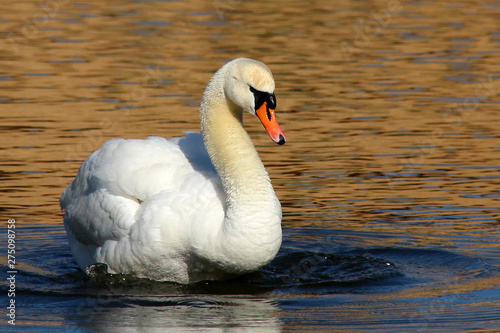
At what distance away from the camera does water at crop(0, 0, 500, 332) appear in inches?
293

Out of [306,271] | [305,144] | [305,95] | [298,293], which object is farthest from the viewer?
[305,95]

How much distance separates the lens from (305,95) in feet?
49.1

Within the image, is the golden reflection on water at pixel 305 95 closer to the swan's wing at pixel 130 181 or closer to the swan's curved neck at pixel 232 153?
the swan's wing at pixel 130 181

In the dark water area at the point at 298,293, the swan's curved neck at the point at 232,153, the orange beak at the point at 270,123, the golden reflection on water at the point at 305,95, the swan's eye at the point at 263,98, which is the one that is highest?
the swan's eye at the point at 263,98

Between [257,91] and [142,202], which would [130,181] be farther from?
[257,91]

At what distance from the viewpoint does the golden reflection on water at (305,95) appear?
34.3 ft

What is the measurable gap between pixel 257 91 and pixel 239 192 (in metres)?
0.78

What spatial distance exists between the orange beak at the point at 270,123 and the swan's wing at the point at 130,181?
27.8 inches

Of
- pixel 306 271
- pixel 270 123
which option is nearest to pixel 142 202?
pixel 270 123

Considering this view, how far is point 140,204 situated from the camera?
7.86 m

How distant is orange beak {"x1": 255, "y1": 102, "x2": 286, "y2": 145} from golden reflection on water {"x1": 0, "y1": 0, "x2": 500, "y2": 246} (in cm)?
237

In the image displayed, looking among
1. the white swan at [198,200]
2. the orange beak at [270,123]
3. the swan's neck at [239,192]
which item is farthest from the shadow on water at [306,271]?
the orange beak at [270,123]

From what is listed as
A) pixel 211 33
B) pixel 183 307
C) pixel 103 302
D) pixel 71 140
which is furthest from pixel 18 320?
pixel 211 33

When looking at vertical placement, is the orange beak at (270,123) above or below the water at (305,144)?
above
